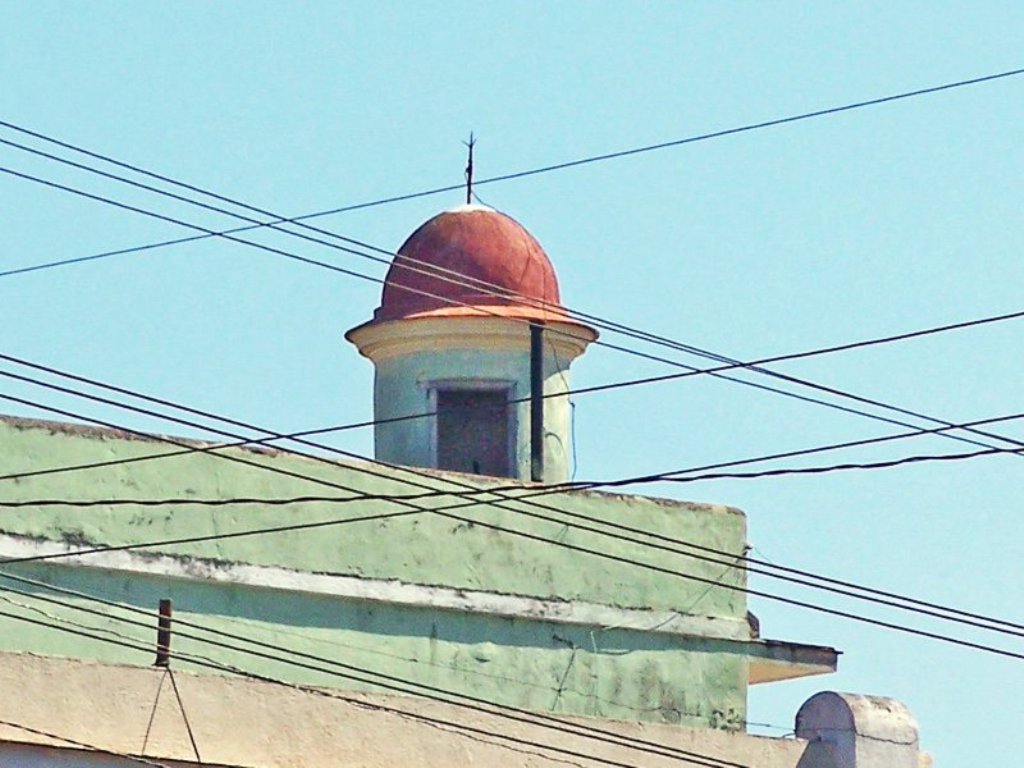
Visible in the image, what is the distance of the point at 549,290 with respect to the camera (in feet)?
80.1

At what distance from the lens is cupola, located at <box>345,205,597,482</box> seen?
2411 cm

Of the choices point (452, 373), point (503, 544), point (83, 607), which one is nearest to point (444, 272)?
point (452, 373)

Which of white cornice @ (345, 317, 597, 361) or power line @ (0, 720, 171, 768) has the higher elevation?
white cornice @ (345, 317, 597, 361)

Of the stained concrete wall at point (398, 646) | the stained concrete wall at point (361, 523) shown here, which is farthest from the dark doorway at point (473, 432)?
the stained concrete wall at point (398, 646)

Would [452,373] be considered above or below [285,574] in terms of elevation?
above

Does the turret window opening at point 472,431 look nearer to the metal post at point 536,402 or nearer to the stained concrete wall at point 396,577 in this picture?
the metal post at point 536,402

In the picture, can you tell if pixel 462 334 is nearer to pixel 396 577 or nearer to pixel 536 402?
pixel 536 402

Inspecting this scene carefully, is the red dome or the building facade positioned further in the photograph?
the red dome

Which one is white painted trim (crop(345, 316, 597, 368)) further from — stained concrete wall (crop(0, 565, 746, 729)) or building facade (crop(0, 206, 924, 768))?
stained concrete wall (crop(0, 565, 746, 729))

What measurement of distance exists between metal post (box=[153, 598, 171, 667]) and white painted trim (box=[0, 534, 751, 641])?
1.99 ft

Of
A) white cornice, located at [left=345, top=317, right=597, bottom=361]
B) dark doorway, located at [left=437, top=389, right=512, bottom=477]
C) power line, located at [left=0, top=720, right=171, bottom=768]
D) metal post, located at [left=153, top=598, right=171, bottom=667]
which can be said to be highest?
white cornice, located at [left=345, top=317, right=597, bottom=361]

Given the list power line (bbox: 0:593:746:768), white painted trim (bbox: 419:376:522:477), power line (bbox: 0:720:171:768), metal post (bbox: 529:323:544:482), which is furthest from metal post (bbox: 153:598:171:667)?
metal post (bbox: 529:323:544:482)

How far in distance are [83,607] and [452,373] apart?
411 centimetres

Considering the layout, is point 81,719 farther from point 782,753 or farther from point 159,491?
point 782,753
